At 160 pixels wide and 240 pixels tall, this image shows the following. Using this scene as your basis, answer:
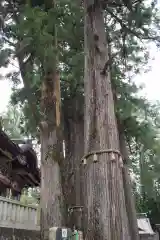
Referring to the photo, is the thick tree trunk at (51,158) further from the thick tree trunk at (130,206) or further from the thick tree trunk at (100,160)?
the thick tree trunk at (130,206)

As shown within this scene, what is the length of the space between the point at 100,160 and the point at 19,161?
484 centimetres

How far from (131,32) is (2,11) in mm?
3142

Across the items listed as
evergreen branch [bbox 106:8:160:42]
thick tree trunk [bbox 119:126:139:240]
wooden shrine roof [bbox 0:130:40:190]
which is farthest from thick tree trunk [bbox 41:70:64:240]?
thick tree trunk [bbox 119:126:139:240]

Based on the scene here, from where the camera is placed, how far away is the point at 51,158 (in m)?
6.37

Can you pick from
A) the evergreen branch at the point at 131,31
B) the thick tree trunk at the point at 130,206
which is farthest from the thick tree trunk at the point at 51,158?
the thick tree trunk at the point at 130,206

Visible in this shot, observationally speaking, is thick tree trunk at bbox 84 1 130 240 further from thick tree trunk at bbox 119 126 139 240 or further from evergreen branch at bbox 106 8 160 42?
thick tree trunk at bbox 119 126 139 240

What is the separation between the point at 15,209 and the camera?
6852 mm

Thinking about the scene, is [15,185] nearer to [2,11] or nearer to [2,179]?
[2,179]

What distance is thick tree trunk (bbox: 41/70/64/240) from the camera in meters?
5.68

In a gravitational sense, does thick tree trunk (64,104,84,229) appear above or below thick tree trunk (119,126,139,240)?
above

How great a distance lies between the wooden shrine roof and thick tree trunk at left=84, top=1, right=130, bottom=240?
3094 millimetres

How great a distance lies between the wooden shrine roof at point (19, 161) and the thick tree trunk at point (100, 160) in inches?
122

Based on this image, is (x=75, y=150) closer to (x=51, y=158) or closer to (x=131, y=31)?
(x=51, y=158)

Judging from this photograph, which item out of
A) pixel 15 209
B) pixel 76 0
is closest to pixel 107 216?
pixel 15 209
